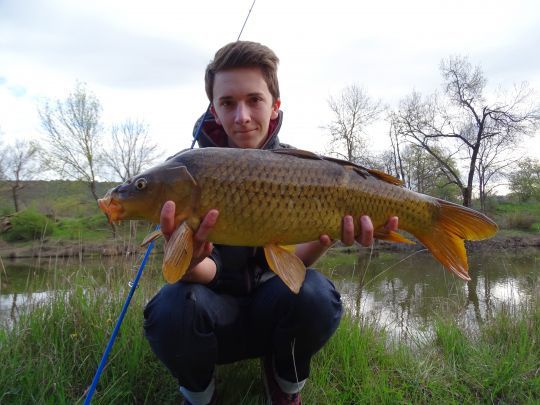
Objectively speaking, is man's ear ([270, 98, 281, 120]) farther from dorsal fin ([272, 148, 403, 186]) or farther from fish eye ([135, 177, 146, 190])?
fish eye ([135, 177, 146, 190])

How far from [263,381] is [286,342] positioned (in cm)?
30

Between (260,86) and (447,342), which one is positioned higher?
(260,86)

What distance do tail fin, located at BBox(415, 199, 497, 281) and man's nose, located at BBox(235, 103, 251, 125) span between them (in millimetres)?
820

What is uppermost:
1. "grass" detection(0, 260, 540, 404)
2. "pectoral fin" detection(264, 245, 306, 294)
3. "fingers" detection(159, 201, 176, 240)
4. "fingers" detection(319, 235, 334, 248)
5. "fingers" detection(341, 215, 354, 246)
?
"fingers" detection(159, 201, 176, 240)

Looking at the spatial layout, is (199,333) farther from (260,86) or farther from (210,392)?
(260,86)

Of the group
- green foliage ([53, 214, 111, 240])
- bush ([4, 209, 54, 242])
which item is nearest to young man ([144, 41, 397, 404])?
bush ([4, 209, 54, 242])

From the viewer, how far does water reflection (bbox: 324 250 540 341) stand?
2977 mm

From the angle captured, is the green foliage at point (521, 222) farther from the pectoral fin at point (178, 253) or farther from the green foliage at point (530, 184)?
the pectoral fin at point (178, 253)

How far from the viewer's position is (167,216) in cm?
119

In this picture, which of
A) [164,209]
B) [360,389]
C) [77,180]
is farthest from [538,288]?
[77,180]

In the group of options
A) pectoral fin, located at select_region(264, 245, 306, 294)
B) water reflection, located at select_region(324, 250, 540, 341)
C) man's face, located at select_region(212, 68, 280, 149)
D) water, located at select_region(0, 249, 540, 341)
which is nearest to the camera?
pectoral fin, located at select_region(264, 245, 306, 294)

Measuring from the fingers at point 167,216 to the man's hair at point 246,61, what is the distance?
77 cm

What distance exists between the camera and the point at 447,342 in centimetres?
234

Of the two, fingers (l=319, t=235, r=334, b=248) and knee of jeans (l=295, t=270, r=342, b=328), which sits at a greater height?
fingers (l=319, t=235, r=334, b=248)
